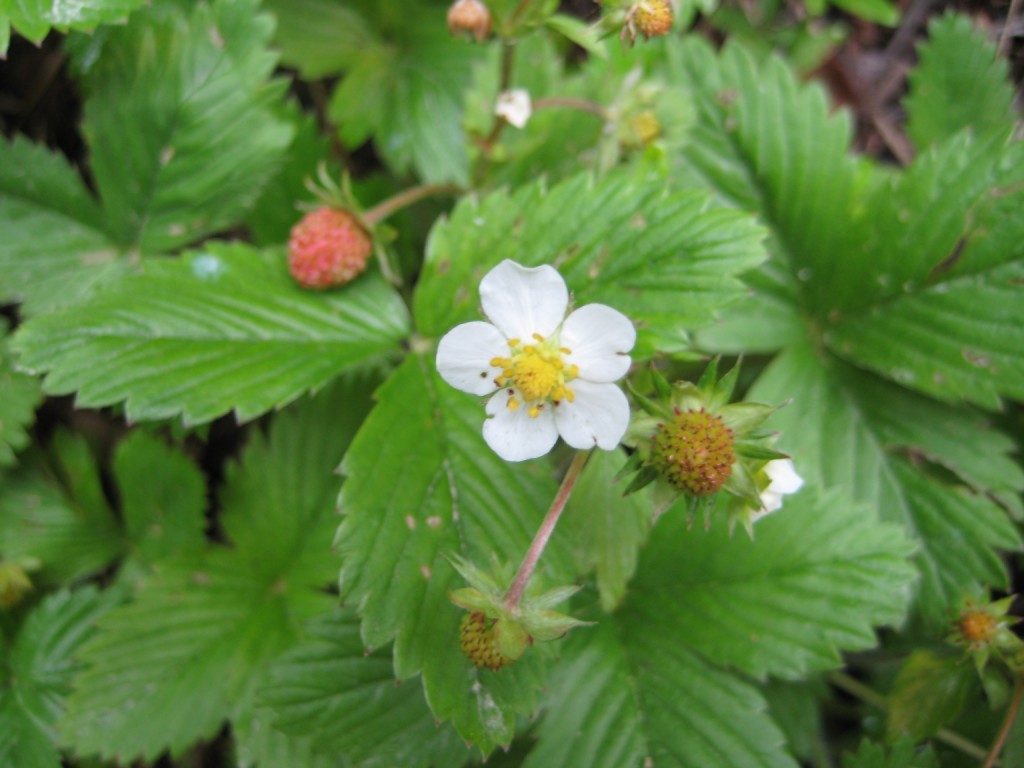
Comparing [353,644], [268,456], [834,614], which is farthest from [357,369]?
[834,614]

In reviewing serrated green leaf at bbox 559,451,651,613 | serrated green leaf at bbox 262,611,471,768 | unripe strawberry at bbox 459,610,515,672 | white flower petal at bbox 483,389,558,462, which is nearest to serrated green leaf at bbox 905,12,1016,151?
serrated green leaf at bbox 559,451,651,613

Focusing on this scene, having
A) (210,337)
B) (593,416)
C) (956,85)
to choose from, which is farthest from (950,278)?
(210,337)

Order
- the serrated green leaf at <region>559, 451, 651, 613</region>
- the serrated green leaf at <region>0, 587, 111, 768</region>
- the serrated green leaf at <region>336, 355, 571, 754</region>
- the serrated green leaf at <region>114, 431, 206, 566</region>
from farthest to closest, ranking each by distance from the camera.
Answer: the serrated green leaf at <region>114, 431, 206, 566</region> < the serrated green leaf at <region>0, 587, 111, 768</region> < the serrated green leaf at <region>559, 451, 651, 613</region> < the serrated green leaf at <region>336, 355, 571, 754</region>

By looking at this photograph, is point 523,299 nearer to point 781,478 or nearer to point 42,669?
point 781,478

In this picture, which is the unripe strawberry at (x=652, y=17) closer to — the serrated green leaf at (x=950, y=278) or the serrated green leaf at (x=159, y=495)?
the serrated green leaf at (x=950, y=278)

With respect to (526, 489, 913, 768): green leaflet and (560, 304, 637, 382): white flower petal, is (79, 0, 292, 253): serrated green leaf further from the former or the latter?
(526, 489, 913, 768): green leaflet

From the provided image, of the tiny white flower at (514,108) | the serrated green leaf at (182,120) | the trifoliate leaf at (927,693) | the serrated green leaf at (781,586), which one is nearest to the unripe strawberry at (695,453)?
the serrated green leaf at (781,586)
